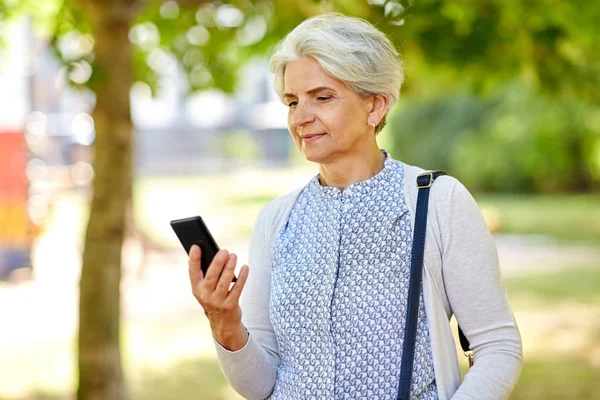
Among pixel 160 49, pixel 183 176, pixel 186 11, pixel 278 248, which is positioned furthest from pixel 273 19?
pixel 183 176

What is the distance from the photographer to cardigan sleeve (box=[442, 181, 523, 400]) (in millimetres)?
2014

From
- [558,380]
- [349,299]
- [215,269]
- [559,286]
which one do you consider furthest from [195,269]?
[559,286]

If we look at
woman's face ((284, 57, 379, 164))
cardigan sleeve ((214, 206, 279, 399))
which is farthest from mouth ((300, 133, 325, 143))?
cardigan sleeve ((214, 206, 279, 399))

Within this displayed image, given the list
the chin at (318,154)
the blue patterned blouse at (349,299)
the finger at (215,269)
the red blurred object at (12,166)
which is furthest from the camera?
the red blurred object at (12,166)

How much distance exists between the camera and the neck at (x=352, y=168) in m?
2.18

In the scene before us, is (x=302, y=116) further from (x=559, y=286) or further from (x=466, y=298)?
(x=559, y=286)

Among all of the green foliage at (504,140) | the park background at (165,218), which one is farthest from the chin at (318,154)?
the green foliage at (504,140)

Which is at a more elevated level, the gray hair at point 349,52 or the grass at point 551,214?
the gray hair at point 349,52

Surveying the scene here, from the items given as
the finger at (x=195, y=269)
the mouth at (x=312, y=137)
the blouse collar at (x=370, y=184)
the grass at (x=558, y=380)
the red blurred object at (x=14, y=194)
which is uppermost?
the mouth at (x=312, y=137)

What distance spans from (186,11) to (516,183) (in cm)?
2594

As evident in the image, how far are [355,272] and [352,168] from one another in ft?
0.89

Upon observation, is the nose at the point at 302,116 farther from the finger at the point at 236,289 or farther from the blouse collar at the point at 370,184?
the finger at the point at 236,289

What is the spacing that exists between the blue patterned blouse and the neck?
3 centimetres

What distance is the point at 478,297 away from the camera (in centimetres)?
202
